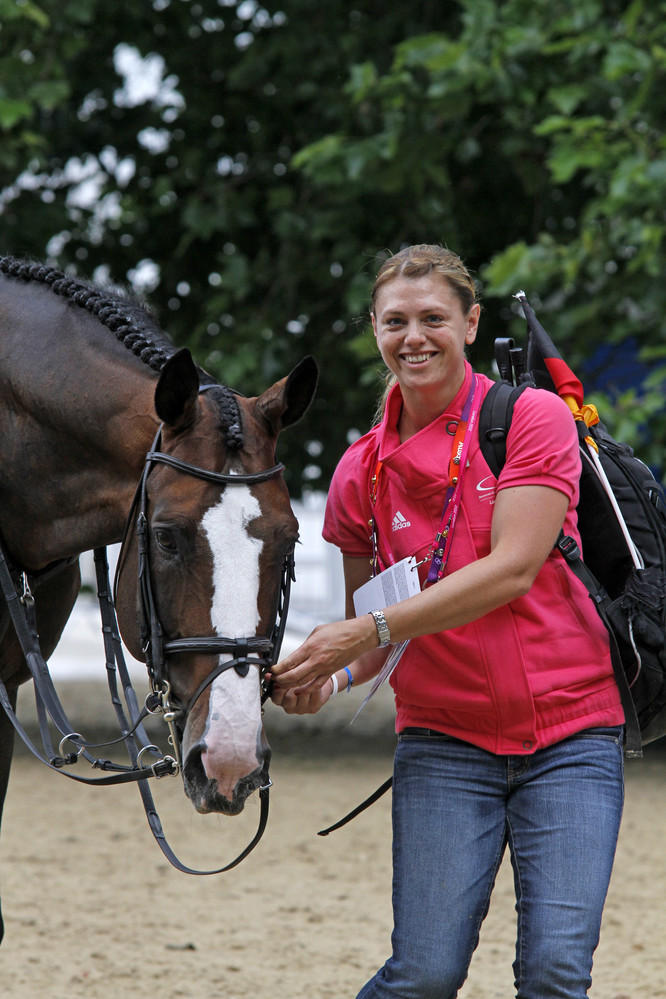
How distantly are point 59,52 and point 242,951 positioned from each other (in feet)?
16.5

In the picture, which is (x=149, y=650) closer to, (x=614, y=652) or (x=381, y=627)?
(x=381, y=627)

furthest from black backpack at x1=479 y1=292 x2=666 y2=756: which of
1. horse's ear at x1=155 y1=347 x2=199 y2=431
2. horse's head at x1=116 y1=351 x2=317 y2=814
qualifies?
horse's ear at x1=155 y1=347 x2=199 y2=431

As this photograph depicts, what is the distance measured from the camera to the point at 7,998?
3.95 meters

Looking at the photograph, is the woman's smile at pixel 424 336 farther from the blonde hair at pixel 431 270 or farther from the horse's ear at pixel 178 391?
the horse's ear at pixel 178 391

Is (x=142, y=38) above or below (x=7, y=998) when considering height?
above

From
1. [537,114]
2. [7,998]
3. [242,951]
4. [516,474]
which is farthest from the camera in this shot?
[537,114]

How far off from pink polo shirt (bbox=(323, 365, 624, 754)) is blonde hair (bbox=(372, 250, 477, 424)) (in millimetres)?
224

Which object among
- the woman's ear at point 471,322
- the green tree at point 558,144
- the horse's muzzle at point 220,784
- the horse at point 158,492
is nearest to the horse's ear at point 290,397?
the horse at point 158,492

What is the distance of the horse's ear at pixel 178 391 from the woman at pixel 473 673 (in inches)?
17.4

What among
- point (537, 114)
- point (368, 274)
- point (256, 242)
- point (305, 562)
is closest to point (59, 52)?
point (256, 242)

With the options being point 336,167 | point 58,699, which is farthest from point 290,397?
point 336,167

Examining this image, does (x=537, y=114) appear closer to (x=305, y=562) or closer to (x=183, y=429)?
(x=183, y=429)

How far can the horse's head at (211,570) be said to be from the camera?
2082 millimetres

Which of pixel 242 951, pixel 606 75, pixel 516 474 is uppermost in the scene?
pixel 606 75
